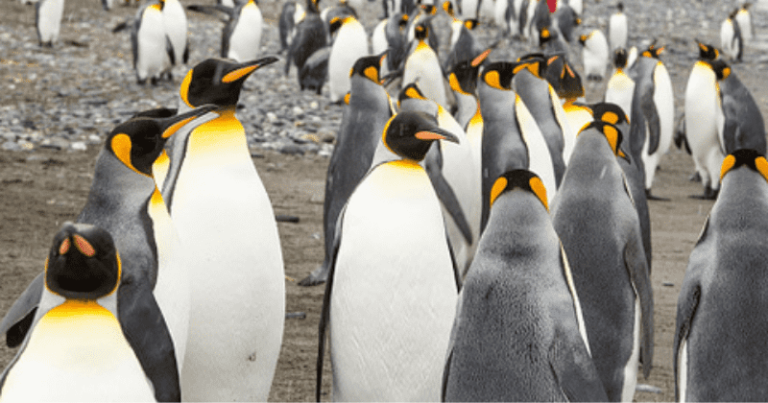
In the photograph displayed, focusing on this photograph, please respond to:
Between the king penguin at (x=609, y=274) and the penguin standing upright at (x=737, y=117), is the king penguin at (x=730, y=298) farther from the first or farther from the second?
the penguin standing upright at (x=737, y=117)

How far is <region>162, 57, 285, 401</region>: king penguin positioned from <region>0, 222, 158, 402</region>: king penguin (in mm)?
1102

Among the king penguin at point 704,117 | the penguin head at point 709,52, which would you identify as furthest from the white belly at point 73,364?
the penguin head at point 709,52

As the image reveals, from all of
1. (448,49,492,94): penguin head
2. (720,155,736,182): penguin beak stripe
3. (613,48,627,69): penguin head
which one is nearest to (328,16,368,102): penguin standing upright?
(613,48,627,69): penguin head

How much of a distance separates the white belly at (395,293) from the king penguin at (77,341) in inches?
50.5

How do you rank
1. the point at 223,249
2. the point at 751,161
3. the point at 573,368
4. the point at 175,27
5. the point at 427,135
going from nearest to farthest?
the point at 573,368 → the point at 751,161 → the point at 223,249 → the point at 427,135 → the point at 175,27

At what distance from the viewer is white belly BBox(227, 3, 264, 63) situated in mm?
15242

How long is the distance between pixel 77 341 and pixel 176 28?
1278 centimetres

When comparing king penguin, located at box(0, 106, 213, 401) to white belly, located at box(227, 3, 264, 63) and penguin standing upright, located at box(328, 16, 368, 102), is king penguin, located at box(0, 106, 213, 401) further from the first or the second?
white belly, located at box(227, 3, 264, 63)

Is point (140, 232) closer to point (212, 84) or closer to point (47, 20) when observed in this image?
point (212, 84)

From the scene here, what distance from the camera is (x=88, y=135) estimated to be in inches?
371

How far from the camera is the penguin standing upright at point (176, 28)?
14.0 meters

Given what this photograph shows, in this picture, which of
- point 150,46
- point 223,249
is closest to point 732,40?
point 150,46

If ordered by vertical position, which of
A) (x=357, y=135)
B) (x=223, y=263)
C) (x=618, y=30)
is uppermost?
(x=223, y=263)

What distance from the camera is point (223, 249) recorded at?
10.3ft
